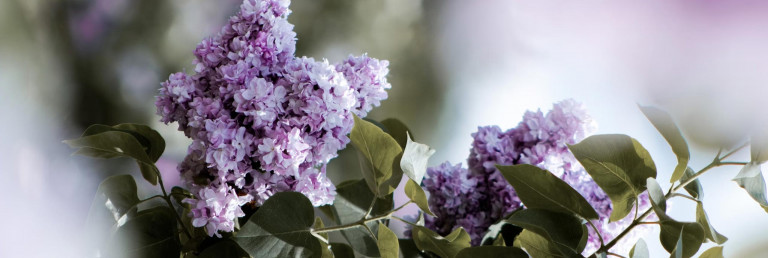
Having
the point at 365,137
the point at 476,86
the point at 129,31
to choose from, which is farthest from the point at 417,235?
the point at 476,86

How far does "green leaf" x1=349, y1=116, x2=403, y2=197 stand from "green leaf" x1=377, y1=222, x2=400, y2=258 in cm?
2

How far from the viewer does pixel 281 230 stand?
0.29m

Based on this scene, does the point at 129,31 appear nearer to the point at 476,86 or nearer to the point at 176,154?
the point at 176,154

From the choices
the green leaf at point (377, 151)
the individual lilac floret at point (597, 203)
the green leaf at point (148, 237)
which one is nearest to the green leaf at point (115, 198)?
the green leaf at point (148, 237)

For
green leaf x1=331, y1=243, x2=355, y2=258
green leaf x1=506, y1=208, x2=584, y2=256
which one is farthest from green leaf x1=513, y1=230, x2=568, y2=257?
green leaf x1=331, y1=243, x2=355, y2=258

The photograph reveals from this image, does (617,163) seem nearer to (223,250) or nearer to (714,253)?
(714,253)

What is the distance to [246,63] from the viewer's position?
11.5 inches

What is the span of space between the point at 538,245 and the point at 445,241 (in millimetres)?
41

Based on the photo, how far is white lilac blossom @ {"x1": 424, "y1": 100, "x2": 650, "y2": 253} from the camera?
365 mm

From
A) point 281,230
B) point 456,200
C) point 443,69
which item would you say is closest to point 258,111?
point 281,230

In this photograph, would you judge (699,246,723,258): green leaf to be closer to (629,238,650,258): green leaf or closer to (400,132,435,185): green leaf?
(629,238,650,258): green leaf

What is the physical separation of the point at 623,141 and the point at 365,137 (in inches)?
4.4

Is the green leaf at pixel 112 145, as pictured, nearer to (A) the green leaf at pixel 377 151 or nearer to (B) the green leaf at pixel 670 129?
(A) the green leaf at pixel 377 151

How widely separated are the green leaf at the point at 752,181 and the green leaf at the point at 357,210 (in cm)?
17
